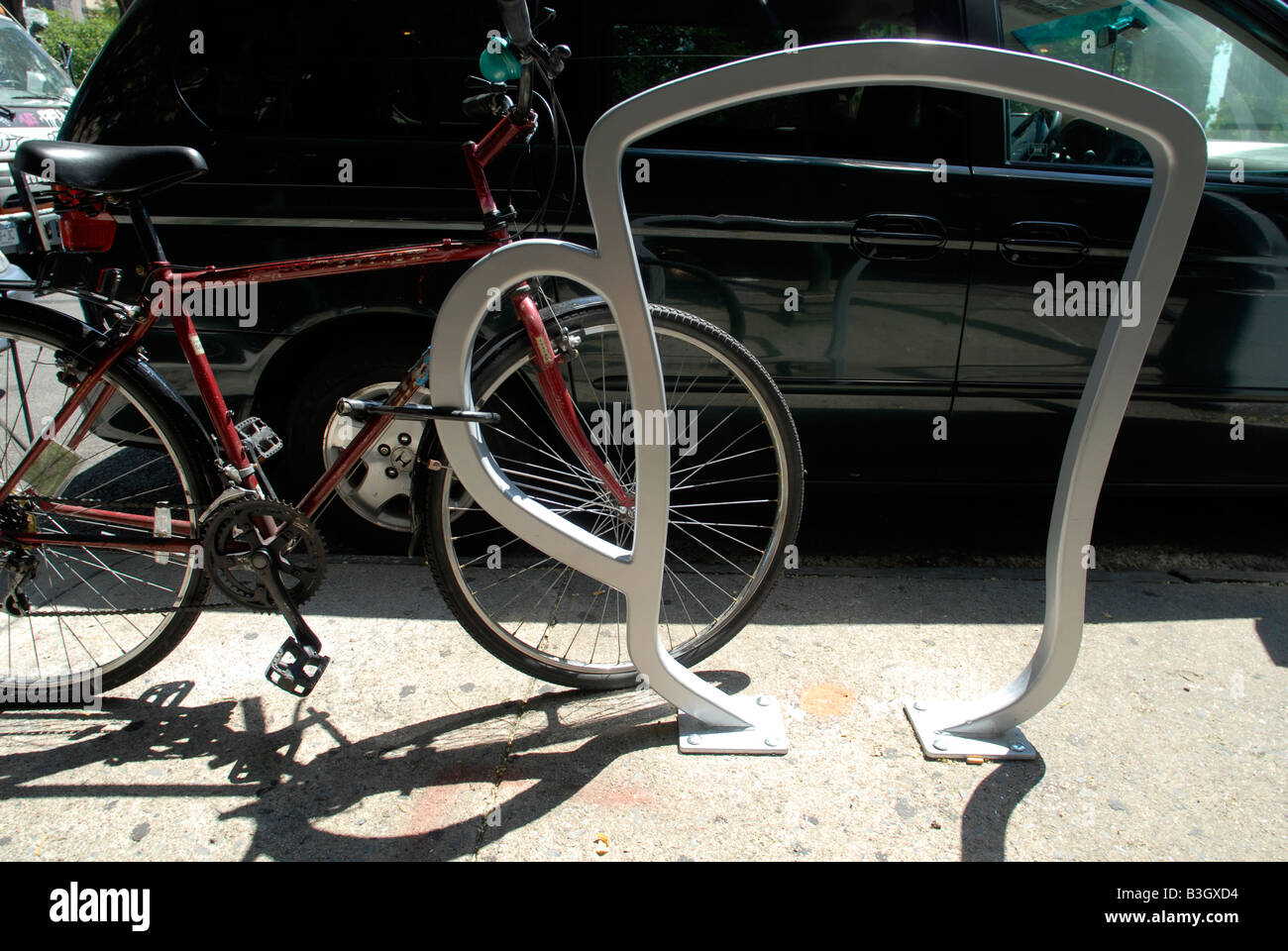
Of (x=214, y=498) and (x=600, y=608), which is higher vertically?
(x=214, y=498)

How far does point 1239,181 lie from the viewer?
2850 millimetres

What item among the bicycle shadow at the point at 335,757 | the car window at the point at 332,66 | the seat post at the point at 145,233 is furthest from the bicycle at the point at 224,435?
the car window at the point at 332,66

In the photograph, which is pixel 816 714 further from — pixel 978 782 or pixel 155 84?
pixel 155 84

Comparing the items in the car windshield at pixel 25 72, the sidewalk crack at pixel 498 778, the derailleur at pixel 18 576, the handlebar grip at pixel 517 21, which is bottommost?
the sidewalk crack at pixel 498 778

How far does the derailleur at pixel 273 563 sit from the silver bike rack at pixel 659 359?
20.4 inches

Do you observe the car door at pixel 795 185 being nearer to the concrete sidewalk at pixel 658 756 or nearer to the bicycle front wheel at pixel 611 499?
the bicycle front wheel at pixel 611 499

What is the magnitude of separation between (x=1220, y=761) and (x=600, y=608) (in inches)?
68.0

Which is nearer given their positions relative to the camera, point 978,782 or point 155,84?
point 978,782

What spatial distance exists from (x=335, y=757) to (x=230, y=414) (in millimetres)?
892

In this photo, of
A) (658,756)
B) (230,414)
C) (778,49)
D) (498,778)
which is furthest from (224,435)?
(778,49)

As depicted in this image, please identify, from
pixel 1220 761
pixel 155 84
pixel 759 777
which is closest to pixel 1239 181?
pixel 1220 761

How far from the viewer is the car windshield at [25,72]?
304 inches

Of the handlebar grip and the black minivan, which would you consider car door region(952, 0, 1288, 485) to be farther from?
the handlebar grip

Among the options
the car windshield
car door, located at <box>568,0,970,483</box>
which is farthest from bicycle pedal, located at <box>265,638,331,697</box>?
the car windshield
